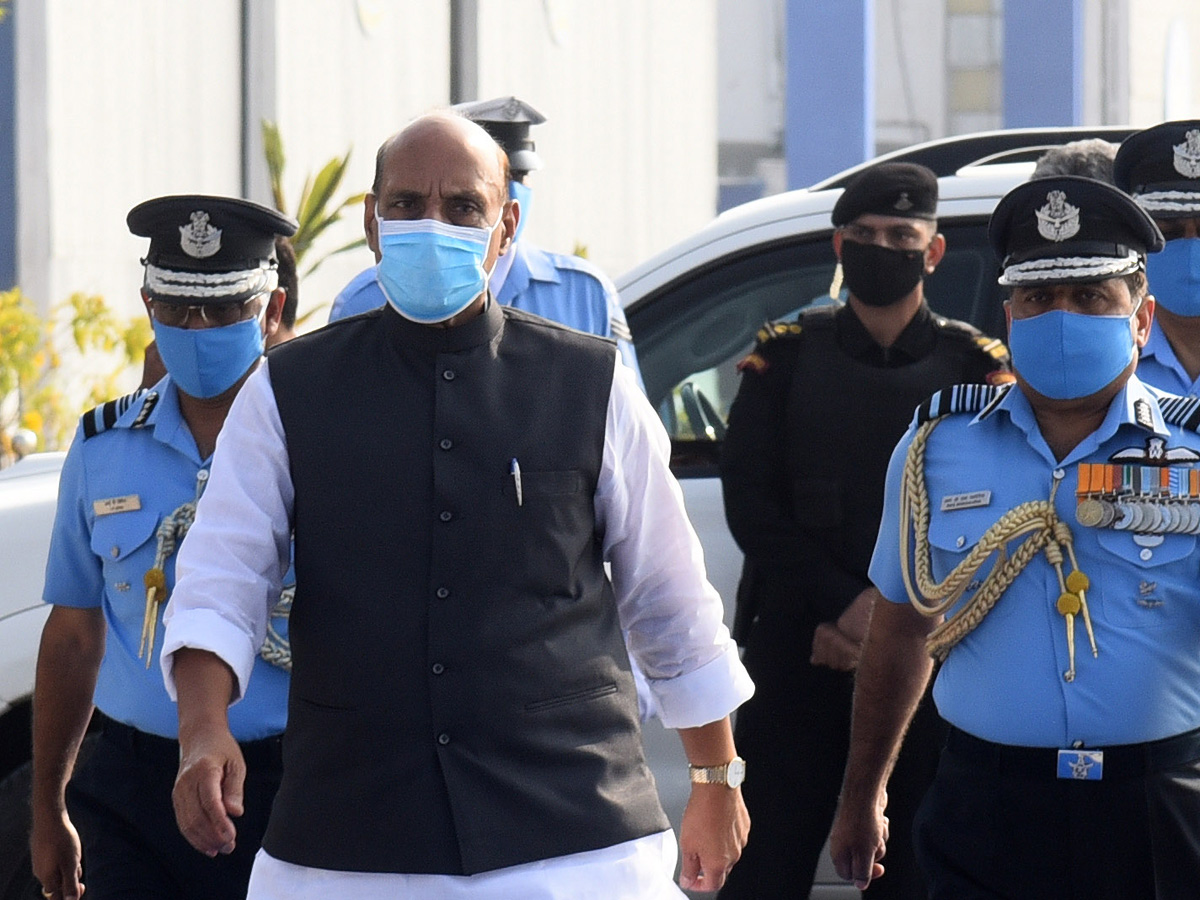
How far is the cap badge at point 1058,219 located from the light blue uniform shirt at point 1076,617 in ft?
0.90

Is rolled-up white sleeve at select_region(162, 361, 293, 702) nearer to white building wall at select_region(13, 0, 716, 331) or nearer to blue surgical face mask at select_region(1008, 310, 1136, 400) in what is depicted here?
blue surgical face mask at select_region(1008, 310, 1136, 400)

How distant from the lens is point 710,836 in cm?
292

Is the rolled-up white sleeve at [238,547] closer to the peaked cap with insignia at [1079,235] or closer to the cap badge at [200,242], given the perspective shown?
the cap badge at [200,242]

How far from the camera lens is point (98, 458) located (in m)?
3.71

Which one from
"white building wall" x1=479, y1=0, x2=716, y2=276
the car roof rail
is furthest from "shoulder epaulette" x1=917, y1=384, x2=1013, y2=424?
"white building wall" x1=479, y1=0, x2=716, y2=276

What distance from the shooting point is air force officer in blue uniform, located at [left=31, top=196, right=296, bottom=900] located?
361 centimetres

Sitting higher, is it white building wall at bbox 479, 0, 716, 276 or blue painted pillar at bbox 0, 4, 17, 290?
white building wall at bbox 479, 0, 716, 276

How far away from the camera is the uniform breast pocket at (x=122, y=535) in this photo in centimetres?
362

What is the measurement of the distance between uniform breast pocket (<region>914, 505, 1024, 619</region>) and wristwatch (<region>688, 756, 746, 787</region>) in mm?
681

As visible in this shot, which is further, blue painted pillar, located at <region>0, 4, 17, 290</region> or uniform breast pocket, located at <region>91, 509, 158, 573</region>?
Answer: blue painted pillar, located at <region>0, 4, 17, 290</region>

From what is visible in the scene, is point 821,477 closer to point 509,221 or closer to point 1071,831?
point 1071,831

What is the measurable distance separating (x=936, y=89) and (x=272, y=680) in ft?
191

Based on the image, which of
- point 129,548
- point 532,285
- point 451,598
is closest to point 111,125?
point 532,285

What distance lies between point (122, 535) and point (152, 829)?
51cm
